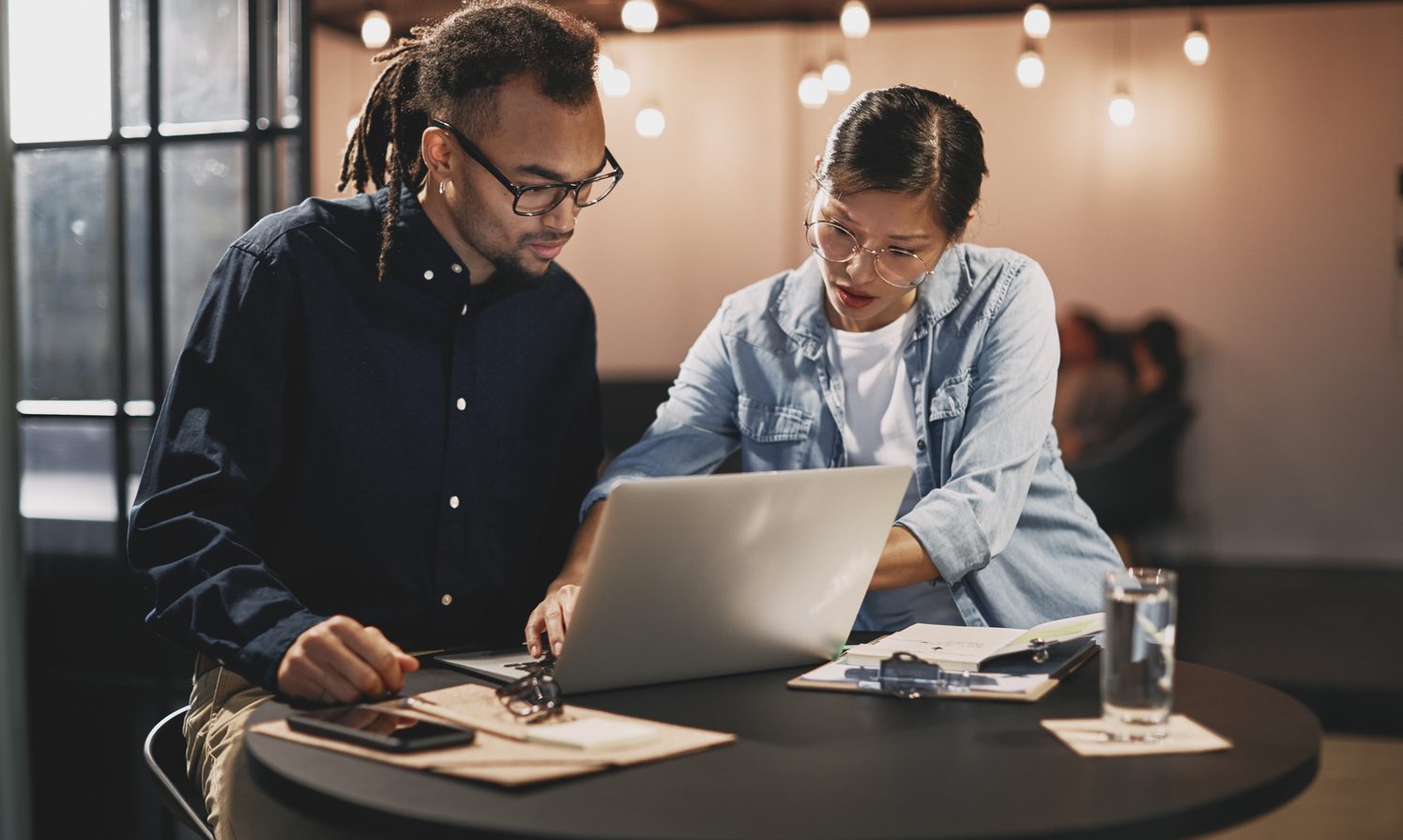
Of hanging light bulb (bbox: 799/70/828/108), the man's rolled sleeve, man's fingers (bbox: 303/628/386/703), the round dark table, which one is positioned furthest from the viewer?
hanging light bulb (bbox: 799/70/828/108)

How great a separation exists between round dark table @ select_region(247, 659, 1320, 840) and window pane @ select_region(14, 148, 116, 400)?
3.29 metres

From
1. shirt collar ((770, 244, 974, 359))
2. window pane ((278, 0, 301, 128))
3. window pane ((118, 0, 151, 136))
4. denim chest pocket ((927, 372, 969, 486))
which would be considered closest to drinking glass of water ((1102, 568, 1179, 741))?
denim chest pocket ((927, 372, 969, 486))

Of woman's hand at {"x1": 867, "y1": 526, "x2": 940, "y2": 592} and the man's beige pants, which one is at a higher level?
woman's hand at {"x1": 867, "y1": 526, "x2": 940, "y2": 592}

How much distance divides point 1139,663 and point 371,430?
3.57 ft

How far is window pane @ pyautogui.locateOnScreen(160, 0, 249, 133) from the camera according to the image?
3.92m

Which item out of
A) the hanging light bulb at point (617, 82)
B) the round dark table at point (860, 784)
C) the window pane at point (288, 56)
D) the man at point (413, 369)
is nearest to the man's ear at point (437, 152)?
the man at point (413, 369)

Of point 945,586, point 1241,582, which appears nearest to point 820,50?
point 1241,582

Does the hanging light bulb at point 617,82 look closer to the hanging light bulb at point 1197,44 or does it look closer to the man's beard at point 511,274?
the hanging light bulb at point 1197,44

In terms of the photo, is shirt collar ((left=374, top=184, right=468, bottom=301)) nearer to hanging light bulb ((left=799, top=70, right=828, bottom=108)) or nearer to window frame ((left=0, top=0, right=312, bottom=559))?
window frame ((left=0, top=0, right=312, bottom=559))

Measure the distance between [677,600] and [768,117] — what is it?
23.8 ft

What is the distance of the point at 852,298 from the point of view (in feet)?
6.45

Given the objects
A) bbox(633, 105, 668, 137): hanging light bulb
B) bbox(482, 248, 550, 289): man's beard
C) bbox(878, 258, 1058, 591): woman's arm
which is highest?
bbox(633, 105, 668, 137): hanging light bulb

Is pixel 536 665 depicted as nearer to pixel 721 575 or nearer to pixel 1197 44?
pixel 721 575

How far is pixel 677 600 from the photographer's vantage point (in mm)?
1370
